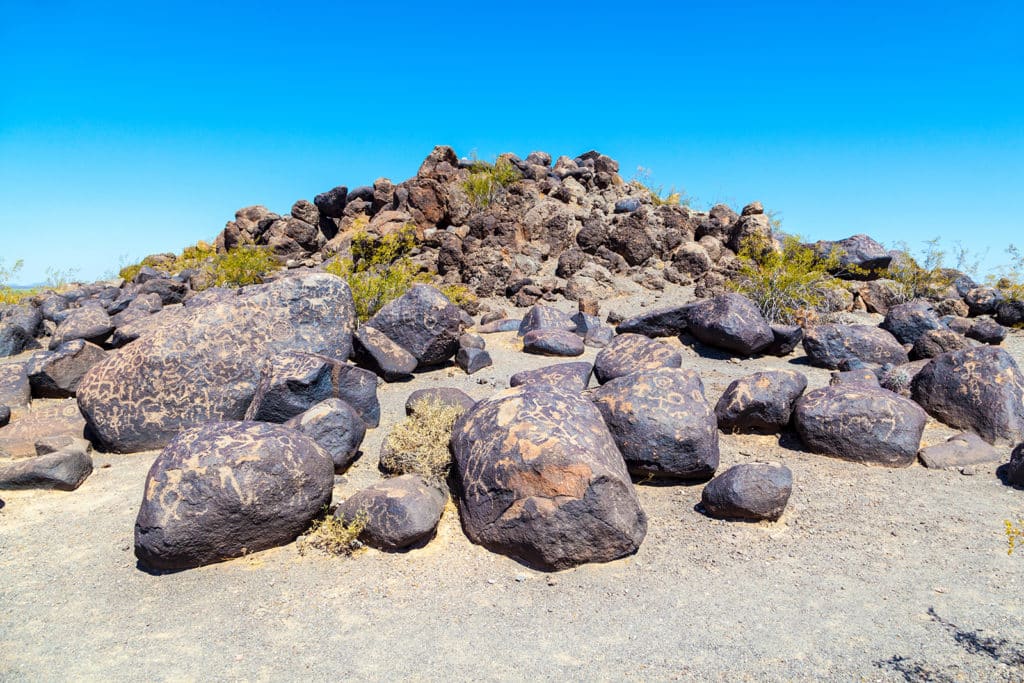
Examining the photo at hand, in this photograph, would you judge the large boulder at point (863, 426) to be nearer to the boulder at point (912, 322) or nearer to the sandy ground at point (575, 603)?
the sandy ground at point (575, 603)

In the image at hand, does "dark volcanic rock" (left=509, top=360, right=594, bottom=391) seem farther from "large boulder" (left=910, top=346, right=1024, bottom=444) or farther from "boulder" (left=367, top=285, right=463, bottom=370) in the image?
"large boulder" (left=910, top=346, right=1024, bottom=444)

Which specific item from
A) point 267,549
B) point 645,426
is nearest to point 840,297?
point 645,426

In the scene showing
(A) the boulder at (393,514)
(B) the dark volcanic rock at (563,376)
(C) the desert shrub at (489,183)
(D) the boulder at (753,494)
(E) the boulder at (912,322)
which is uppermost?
(C) the desert shrub at (489,183)

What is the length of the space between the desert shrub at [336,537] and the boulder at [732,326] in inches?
273

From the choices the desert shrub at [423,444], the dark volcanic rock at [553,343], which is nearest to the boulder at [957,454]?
the desert shrub at [423,444]

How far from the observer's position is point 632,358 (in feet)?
27.2

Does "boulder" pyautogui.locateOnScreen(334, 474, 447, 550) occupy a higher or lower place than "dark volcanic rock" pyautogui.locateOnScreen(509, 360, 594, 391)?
lower

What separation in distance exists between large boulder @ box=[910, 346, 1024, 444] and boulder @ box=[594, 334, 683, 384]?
9.73 ft

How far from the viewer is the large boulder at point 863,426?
6297 millimetres

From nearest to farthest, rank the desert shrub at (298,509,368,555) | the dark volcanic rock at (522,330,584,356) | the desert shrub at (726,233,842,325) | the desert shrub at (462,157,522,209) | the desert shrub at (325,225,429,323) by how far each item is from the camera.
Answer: the desert shrub at (298,509,368,555), the dark volcanic rock at (522,330,584,356), the desert shrub at (325,225,429,323), the desert shrub at (726,233,842,325), the desert shrub at (462,157,522,209)

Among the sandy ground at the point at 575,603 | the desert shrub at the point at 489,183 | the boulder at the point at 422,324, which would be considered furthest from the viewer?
the desert shrub at the point at 489,183

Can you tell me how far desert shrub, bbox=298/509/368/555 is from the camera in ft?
15.9

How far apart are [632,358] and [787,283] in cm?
613

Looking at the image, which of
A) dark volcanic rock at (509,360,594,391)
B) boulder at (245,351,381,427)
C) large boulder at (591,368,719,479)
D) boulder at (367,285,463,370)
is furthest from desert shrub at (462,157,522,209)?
large boulder at (591,368,719,479)
